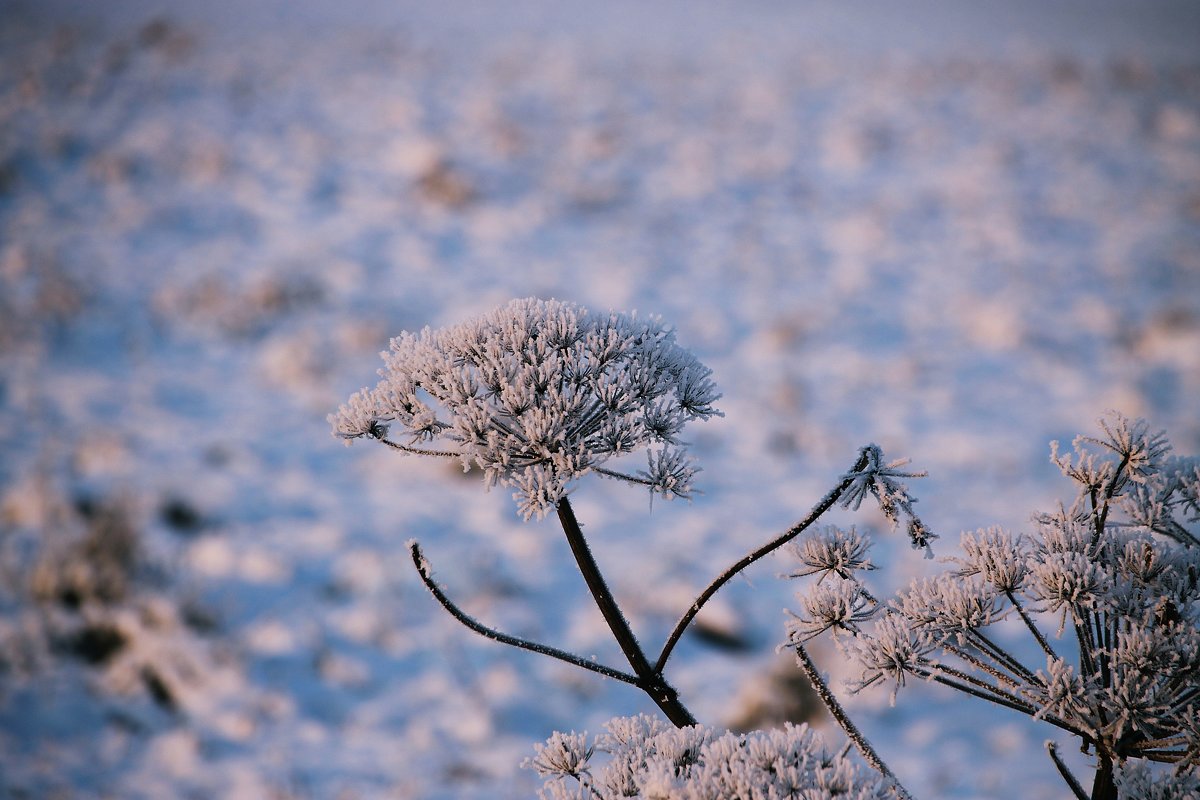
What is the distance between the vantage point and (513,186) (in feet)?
50.9

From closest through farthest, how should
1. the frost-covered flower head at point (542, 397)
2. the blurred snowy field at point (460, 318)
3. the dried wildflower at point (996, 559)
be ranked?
the frost-covered flower head at point (542, 397), the dried wildflower at point (996, 559), the blurred snowy field at point (460, 318)

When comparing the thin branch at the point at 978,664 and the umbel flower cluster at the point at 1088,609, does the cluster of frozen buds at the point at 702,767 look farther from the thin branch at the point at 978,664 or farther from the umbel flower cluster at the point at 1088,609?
the thin branch at the point at 978,664

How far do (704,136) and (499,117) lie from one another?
513 centimetres

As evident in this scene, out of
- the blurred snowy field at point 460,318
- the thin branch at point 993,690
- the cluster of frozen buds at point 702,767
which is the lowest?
the cluster of frozen buds at point 702,767

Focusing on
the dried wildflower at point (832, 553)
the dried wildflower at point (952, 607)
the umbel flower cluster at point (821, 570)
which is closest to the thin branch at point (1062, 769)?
the umbel flower cluster at point (821, 570)

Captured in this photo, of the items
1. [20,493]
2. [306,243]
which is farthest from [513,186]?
[20,493]

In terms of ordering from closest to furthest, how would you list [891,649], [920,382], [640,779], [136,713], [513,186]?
[640,779]
[891,649]
[136,713]
[920,382]
[513,186]

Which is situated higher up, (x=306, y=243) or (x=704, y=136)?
(x=704, y=136)

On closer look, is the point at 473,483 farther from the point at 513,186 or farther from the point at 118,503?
the point at 513,186

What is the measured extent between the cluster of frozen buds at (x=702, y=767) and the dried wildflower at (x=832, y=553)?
1.52ft

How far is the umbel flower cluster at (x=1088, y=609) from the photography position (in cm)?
182

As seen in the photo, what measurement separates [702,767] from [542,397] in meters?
1.06

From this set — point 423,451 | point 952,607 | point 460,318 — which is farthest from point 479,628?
point 460,318

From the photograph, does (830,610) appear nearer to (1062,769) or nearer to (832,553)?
(832,553)
